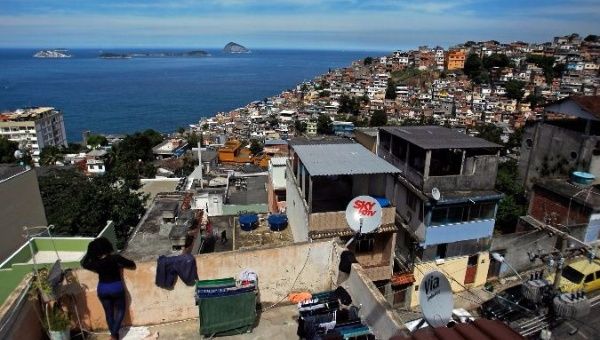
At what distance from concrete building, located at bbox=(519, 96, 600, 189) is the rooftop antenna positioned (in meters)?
16.9

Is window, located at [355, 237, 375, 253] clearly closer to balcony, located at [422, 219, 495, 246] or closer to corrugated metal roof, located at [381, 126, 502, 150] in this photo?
balcony, located at [422, 219, 495, 246]

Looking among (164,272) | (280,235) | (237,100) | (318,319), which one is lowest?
(237,100)

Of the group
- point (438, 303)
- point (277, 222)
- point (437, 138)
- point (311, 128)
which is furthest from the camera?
point (311, 128)

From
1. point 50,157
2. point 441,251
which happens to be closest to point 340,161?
point 441,251

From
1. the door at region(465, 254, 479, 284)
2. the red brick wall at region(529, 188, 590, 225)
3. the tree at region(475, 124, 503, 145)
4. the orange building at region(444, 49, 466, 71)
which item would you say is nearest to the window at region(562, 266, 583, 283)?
the red brick wall at region(529, 188, 590, 225)

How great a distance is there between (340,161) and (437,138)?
6.55 meters

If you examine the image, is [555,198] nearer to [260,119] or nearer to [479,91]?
[260,119]

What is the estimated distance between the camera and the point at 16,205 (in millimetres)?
12836

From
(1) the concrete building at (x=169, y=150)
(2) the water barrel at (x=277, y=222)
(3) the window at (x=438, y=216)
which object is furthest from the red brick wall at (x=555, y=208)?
(1) the concrete building at (x=169, y=150)

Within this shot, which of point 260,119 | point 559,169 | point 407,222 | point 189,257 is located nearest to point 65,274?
point 189,257

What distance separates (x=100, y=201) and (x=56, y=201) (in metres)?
4.54

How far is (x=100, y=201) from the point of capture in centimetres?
2012

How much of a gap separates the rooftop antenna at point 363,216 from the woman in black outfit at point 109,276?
4215 mm

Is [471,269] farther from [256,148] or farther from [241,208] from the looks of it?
[256,148]
